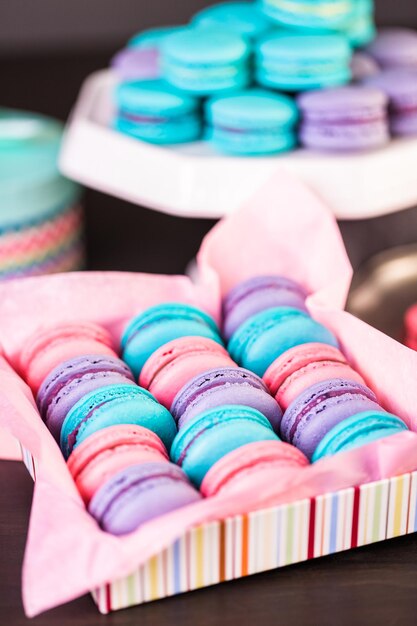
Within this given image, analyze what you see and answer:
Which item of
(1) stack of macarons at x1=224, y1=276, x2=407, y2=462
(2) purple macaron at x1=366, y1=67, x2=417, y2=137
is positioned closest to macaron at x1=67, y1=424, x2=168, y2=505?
(1) stack of macarons at x1=224, y1=276, x2=407, y2=462

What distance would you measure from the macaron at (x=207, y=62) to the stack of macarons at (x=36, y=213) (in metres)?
0.19

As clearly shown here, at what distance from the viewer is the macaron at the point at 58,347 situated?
0.74 metres

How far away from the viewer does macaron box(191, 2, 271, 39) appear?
110cm

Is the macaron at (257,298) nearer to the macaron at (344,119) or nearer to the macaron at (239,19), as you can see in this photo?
the macaron at (344,119)

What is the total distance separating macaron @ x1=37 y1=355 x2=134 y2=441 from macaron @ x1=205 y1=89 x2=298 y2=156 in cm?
35

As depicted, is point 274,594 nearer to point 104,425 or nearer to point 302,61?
point 104,425

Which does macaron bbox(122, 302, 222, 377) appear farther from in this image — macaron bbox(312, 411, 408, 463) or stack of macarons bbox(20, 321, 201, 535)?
macaron bbox(312, 411, 408, 463)

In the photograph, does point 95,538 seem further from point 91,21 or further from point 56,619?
point 91,21

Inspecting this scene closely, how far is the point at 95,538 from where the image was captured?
0.53 m

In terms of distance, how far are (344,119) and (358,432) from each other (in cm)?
46

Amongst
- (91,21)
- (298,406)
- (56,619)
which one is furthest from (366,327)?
(91,21)

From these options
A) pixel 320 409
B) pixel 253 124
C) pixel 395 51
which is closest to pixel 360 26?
pixel 395 51

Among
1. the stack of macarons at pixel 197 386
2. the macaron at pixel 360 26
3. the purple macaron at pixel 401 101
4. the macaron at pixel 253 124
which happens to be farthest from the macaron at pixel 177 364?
the macaron at pixel 360 26

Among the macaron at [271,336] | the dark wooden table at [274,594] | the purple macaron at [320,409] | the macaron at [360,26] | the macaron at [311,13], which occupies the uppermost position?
the macaron at [311,13]
